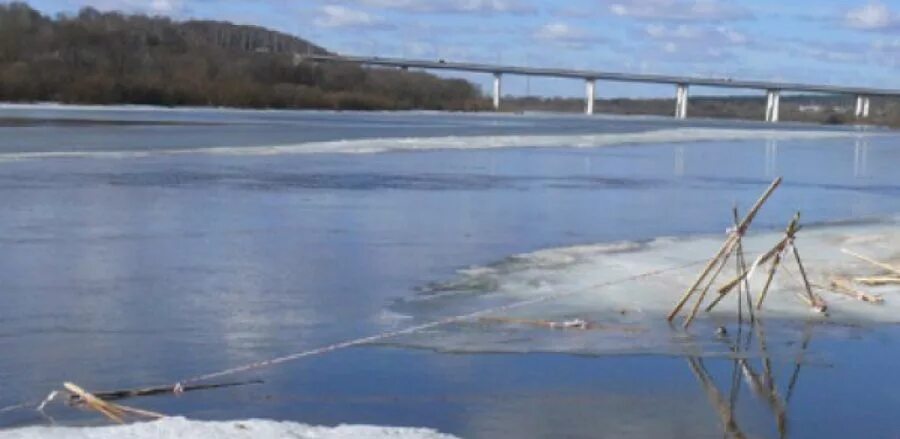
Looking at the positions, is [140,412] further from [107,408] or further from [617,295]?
[617,295]

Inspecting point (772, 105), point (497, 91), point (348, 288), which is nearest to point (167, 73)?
point (497, 91)

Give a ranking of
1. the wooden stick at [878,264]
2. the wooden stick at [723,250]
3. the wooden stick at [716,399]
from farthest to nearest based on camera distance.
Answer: the wooden stick at [878,264], the wooden stick at [723,250], the wooden stick at [716,399]

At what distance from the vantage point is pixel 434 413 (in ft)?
25.3

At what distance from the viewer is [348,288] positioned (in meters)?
12.1

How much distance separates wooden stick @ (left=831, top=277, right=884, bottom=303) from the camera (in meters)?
11.9

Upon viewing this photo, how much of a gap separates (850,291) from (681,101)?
367ft

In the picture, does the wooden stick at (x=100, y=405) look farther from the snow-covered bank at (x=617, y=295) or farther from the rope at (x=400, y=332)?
the snow-covered bank at (x=617, y=295)

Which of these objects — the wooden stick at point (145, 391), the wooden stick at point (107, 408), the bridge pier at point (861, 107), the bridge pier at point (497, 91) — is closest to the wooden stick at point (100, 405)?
the wooden stick at point (107, 408)

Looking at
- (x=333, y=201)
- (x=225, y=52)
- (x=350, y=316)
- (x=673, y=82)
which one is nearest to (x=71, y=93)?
(x=225, y=52)

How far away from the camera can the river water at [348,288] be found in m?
7.89

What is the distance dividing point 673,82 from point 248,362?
117 metres

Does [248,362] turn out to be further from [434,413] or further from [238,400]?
[434,413]

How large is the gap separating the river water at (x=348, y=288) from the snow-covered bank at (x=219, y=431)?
408mm

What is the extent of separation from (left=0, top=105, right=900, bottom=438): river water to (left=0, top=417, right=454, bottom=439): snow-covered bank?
408 mm
